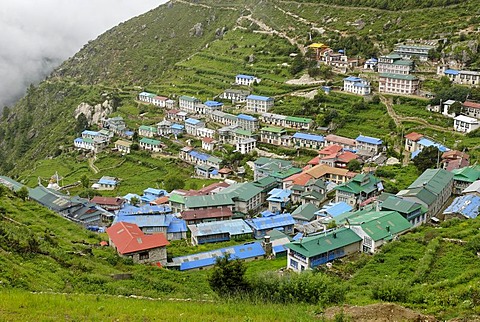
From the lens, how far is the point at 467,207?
2644cm

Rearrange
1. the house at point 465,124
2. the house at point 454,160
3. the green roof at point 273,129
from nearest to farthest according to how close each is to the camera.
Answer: the house at point 454,160
the house at point 465,124
the green roof at point 273,129

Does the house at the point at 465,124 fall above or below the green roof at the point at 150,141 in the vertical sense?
above

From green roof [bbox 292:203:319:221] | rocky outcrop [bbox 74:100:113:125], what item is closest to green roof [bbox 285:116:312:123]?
green roof [bbox 292:203:319:221]

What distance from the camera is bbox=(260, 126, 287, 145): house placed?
4709 cm

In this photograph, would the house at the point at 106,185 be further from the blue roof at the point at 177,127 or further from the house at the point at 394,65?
the house at the point at 394,65

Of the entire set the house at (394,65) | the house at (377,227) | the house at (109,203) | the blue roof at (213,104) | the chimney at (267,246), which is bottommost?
the house at (109,203)

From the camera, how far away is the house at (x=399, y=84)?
4684cm

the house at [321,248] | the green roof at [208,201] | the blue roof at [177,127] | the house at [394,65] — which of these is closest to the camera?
the house at [321,248]

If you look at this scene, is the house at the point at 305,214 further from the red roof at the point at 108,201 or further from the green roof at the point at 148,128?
the green roof at the point at 148,128

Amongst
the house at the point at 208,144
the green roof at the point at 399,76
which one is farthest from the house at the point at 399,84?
the house at the point at 208,144

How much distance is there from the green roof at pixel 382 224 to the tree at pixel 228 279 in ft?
34.2

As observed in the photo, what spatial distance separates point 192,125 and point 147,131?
249 inches

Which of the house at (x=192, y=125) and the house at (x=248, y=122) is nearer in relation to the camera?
the house at (x=248, y=122)

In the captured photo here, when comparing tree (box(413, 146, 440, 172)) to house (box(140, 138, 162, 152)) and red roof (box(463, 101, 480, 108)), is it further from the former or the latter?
house (box(140, 138, 162, 152))
